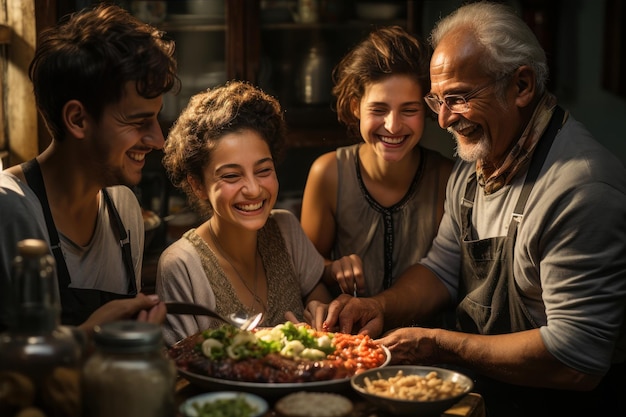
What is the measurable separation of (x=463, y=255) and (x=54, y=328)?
5.57 feet

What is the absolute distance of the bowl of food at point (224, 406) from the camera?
1729 mm

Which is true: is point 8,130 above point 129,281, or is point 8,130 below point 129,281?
above

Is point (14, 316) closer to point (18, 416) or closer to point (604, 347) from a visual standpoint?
point (18, 416)

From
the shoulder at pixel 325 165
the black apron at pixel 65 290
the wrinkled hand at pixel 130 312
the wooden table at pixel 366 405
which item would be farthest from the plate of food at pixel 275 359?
the shoulder at pixel 325 165

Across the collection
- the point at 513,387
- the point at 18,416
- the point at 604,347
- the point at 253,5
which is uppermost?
the point at 253,5

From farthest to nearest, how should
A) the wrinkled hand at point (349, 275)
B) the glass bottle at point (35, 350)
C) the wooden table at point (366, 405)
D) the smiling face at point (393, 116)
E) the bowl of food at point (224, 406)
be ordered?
1. the smiling face at point (393, 116)
2. the wrinkled hand at point (349, 275)
3. the wooden table at point (366, 405)
4. the bowl of food at point (224, 406)
5. the glass bottle at point (35, 350)

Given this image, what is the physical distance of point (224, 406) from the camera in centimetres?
176

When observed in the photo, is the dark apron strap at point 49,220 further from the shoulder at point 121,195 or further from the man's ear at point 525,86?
the man's ear at point 525,86

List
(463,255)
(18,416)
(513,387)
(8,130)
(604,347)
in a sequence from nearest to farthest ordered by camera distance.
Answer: (18,416)
(604,347)
(513,387)
(463,255)
(8,130)

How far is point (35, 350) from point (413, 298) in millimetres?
1683

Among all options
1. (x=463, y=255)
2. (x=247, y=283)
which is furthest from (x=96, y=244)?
(x=463, y=255)

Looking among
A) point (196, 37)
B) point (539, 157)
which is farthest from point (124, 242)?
point (196, 37)

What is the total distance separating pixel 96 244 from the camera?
253 centimetres

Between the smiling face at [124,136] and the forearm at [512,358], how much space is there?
102cm
